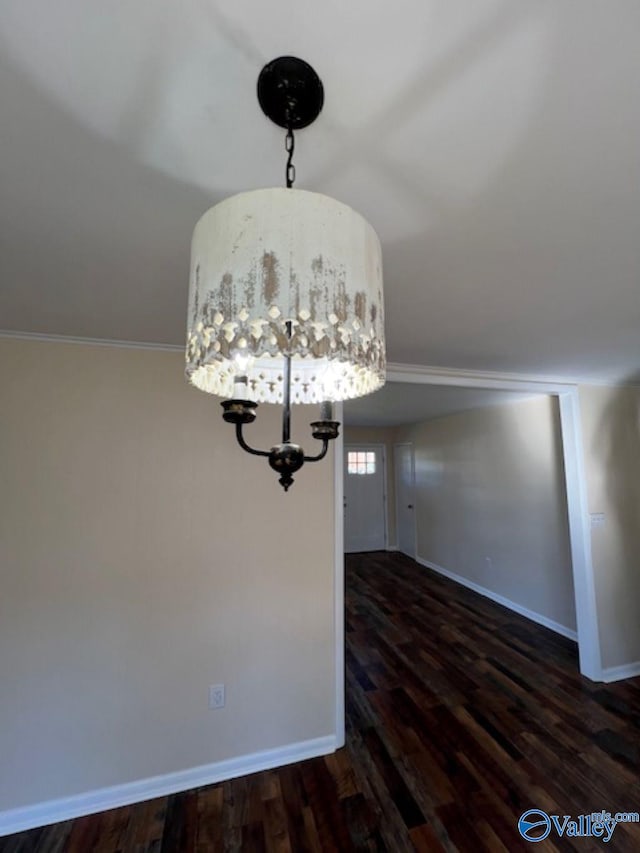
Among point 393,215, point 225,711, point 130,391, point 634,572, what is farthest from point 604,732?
point 130,391

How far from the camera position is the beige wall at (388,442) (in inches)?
267

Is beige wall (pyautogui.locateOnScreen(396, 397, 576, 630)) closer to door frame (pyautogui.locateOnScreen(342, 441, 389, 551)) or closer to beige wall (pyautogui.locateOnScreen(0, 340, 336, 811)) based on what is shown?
door frame (pyautogui.locateOnScreen(342, 441, 389, 551))

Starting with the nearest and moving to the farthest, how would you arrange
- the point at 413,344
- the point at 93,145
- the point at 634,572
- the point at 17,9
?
the point at 17,9
the point at 93,145
the point at 413,344
the point at 634,572

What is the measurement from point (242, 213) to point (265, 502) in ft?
5.89

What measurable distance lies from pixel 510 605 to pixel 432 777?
274cm

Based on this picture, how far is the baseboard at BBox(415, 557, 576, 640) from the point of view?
→ 3502 mm

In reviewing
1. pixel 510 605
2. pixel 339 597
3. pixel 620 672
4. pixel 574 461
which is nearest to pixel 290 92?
pixel 339 597

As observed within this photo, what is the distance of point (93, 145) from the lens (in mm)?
810

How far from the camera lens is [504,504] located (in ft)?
14.0

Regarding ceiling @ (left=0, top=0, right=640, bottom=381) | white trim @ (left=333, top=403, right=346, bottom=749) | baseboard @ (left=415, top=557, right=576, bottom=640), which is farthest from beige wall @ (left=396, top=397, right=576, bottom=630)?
ceiling @ (left=0, top=0, right=640, bottom=381)

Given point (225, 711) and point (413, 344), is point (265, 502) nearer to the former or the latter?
point (225, 711)

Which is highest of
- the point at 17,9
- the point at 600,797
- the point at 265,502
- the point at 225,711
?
the point at 17,9

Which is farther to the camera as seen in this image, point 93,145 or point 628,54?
point 93,145

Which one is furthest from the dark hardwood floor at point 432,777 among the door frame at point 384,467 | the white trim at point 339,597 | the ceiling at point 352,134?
the door frame at point 384,467
